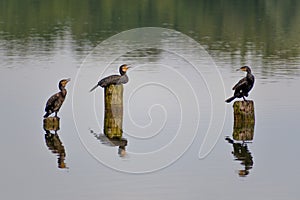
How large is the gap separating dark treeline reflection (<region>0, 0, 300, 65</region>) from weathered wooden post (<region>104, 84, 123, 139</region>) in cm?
1706

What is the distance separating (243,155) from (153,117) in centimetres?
416

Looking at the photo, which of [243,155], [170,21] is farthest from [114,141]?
[170,21]

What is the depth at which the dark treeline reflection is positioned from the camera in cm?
4562

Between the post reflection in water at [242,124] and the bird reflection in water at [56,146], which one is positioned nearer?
the bird reflection in water at [56,146]

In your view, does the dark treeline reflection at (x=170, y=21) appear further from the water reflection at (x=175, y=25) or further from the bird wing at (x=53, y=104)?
the bird wing at (x=53, y=104)

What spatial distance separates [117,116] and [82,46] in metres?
20.6

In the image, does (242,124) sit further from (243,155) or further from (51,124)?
(51,124)

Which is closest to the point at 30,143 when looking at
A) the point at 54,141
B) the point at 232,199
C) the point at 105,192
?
the point at 54,141

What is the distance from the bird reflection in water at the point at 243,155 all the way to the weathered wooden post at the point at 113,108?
272 cm

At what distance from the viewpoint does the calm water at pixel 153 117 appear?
17.5 m

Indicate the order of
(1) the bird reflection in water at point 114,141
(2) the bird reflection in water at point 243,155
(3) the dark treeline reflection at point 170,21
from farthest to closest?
(3) the dark treeline reflection at point 170,21 → (1) the bird reflection in water at point 114,141 → (2) the bird reflection in water at point 243,155

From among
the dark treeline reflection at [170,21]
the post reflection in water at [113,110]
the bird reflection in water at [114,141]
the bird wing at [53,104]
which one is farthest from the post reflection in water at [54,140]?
the dark treeline reflection at [170,21]

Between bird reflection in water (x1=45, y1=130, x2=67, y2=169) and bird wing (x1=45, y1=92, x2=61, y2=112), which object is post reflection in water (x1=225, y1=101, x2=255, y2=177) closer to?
bird reflection in water (x1=45, y1=130, x2=67, y2=169)

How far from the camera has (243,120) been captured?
21.4 metres
